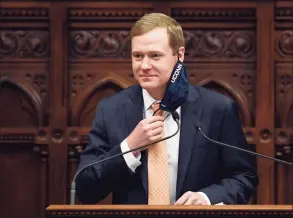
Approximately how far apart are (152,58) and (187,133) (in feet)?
0.91

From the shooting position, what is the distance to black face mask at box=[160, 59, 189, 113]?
9.05 feet

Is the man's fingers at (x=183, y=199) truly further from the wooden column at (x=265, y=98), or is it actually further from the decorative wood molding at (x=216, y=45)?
the decorative wood molding at (x=216, y=45)

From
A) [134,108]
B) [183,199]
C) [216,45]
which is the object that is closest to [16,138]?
[216,45]

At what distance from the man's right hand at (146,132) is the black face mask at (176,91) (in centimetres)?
9

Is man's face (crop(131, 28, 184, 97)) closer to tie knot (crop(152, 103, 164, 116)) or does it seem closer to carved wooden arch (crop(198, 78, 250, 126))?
tie knot (crop(152, 103, 164, 116))

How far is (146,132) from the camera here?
267 cm

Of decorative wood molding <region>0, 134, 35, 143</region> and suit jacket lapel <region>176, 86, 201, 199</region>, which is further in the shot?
decorative wood molding <region>0, 134, 35, 143</region>

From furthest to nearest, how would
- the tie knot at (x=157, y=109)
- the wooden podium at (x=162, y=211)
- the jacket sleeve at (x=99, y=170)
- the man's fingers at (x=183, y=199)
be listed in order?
the tie knot at (x=157, y=109) < the jacket sleeve at (x=99, y=170) < the man's fingers at (x=183, y=199) < the wooden podium at (x=162, y=211)

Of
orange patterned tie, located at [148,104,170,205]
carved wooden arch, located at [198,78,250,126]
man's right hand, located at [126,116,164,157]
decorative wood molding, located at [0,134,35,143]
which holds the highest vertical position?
carved wooden arch, located at [198,78,250,126]

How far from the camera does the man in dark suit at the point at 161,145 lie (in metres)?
2.73

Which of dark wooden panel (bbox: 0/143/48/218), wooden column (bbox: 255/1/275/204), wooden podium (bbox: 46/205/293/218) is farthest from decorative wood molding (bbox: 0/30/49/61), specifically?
wooden podium (bbox: 46/205/293/218)

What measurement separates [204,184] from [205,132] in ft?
0.57

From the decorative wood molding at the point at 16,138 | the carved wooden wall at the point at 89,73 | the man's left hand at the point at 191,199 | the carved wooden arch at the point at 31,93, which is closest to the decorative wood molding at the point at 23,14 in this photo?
the carved wooden wall at the point at 89,73

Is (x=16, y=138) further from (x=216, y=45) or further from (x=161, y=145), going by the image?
(x=161, y=145)
